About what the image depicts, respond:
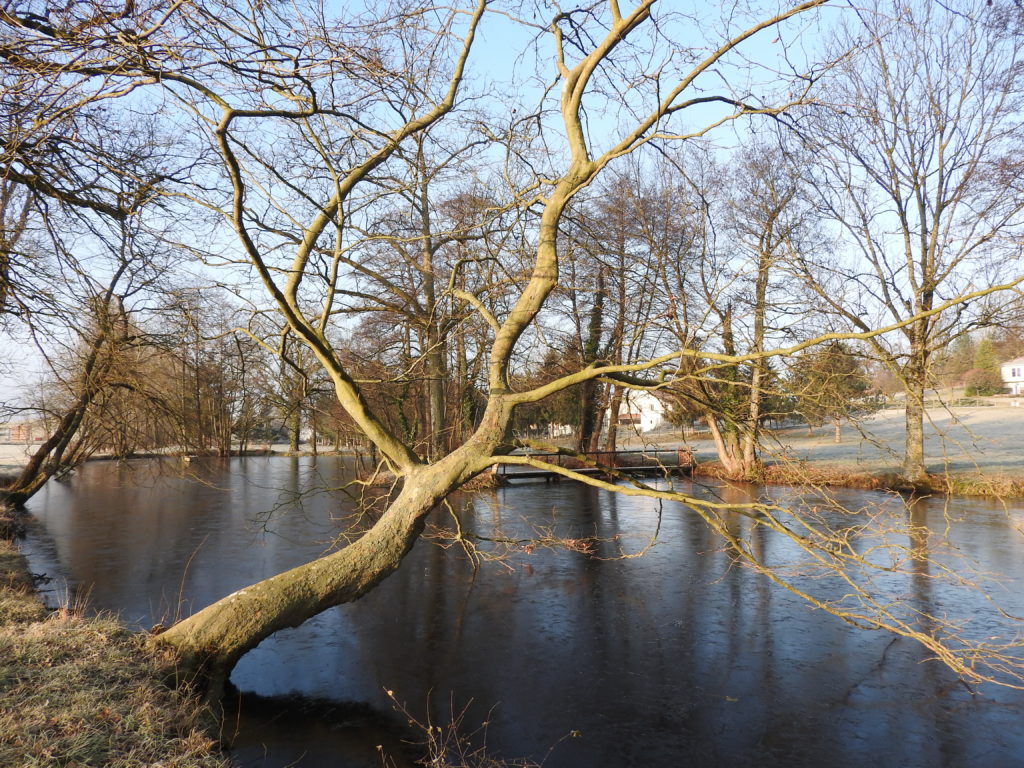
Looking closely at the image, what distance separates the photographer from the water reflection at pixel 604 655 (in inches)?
216

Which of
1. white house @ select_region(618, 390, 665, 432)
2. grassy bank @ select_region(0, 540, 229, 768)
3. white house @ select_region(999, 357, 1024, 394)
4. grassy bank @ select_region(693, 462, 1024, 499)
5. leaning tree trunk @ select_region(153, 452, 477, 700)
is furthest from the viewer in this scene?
white house @ select_region(999, 357, 1024, 394)

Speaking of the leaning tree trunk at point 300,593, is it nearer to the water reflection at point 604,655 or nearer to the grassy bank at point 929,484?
the water reflection at point 604,655

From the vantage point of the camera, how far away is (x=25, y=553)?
12.1 meters

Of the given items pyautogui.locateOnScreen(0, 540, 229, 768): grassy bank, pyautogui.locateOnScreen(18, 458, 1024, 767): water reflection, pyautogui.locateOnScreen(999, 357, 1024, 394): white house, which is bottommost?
pyautogui.locateOnScreen(18, 458, 1024, 767): water reflection

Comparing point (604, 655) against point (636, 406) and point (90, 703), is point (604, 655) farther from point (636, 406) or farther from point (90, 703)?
point (90, 703)

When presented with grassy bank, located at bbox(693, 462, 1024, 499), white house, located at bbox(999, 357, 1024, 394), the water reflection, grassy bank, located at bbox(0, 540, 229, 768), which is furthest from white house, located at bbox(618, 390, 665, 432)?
white house, located at bbox(999, 357, 1024, 394)

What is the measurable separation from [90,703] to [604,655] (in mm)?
4803

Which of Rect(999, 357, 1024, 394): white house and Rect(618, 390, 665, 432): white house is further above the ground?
Rect(999, 357, 1024, 394): white house

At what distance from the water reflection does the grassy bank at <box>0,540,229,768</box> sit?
1.09m

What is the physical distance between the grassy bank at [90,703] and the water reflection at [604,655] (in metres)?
1.09

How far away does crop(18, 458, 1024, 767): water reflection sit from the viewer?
5477mm

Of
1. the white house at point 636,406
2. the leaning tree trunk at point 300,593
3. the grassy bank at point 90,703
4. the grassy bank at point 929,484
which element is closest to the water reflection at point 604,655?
the leaning tree trunk at point 300,593

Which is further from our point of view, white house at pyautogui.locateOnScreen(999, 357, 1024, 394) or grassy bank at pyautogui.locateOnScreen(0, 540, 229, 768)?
white house at pyautogui.locateOnScreen(999, 357, 1024, 394)

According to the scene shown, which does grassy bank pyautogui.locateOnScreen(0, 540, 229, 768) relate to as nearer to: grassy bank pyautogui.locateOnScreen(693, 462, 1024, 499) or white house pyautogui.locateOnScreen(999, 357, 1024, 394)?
grassy bank pyautogui.locateOnScreen(693, 462, 1024, 499)
